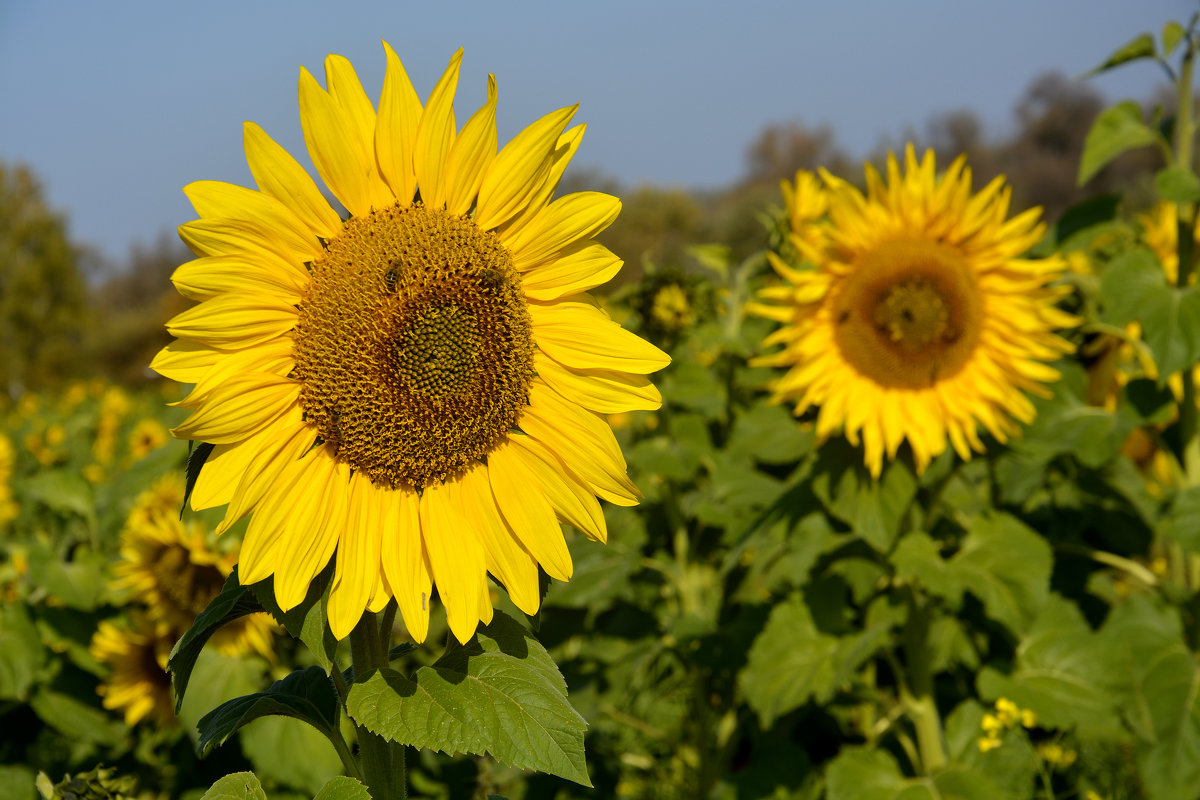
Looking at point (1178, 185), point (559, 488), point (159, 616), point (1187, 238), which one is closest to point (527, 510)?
point (559, 488)

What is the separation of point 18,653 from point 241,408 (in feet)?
6.37

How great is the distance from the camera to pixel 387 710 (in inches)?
51.4

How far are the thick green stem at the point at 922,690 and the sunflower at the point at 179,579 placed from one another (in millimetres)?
1963

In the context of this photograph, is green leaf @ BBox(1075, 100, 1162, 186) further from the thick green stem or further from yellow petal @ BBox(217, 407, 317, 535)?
yellow petal @ BBox(217, 407, 317, 535)

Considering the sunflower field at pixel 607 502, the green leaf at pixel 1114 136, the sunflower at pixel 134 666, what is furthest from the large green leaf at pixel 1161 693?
the sunflower at pixel 134 666

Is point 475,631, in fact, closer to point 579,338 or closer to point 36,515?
point 579,338

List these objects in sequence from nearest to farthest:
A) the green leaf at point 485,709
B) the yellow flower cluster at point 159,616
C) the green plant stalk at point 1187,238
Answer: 1. the green leaf at point 485,709
2. the yellow flower cluster at point 159,616
3. the green plant stalk at point 1187,238

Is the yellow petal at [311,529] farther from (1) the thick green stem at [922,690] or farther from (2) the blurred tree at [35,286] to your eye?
(2) the blurred tree at [35,286]

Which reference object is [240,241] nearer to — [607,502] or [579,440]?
[579,440]

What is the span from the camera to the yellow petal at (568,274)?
4.81 feet

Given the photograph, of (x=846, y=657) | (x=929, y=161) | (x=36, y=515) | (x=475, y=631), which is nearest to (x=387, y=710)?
(x=475, y=631)

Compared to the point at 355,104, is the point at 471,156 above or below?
below

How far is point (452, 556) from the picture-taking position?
4.72 feet

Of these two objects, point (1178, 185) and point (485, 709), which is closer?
point (485, 709)
